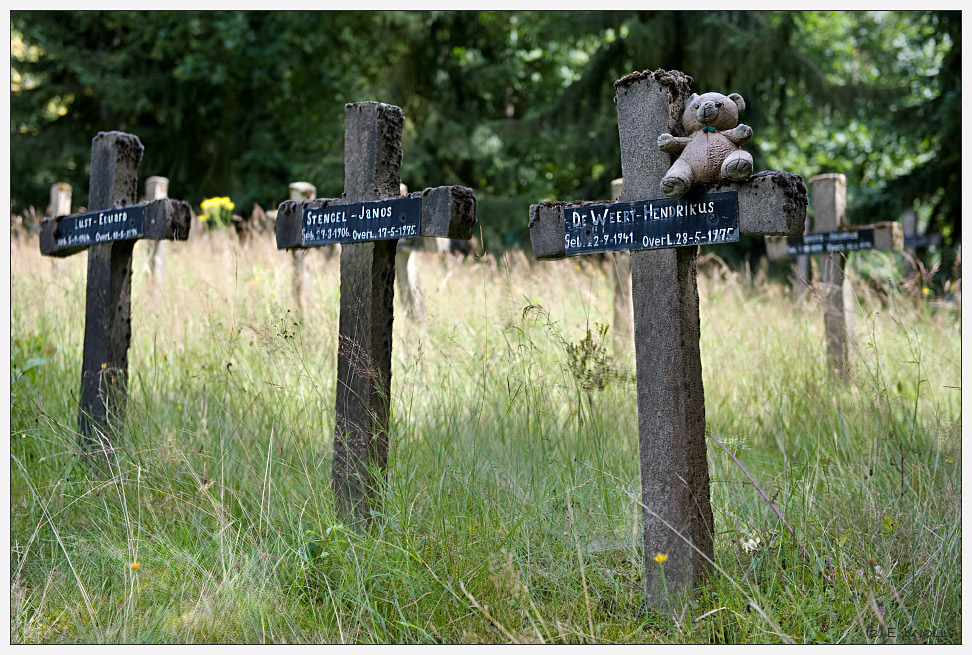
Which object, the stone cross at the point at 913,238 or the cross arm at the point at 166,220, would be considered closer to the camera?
the cross arm at the point at 166,220

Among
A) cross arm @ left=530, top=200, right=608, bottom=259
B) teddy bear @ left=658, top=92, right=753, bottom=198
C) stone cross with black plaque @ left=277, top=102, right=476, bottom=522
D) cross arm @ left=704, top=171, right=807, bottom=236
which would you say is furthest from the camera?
stone cross with black plaque @ left=277, top=102, right=476, bottom=522

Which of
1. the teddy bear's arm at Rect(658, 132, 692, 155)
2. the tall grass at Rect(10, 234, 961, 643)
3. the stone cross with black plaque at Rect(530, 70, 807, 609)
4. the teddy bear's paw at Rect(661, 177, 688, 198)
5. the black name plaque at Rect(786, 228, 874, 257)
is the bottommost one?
the tall grass at Rect(10, 234, 961, 643)

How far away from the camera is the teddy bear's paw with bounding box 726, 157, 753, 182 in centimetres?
252

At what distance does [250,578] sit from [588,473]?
1.30m

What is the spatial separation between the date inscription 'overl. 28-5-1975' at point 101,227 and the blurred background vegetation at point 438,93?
24.6 feet

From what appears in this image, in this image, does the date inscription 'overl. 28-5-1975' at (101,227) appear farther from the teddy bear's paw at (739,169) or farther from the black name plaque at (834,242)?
the black name plaque at (834,242)

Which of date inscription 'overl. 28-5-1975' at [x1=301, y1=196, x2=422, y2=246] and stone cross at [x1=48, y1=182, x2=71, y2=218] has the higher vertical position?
stone cross at [x1=48, y1=182, x2=71, y2=218]

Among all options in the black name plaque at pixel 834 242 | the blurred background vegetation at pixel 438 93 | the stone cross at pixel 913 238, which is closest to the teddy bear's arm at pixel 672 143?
the black name plaque at pixel 834 242

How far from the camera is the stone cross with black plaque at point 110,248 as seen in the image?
13.3ft

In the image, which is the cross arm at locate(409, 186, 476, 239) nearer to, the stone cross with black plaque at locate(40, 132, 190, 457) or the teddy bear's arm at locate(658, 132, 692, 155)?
the teddy bear's arm at locate(658, 132, 692, 155)

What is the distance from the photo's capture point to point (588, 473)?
10.7 ft

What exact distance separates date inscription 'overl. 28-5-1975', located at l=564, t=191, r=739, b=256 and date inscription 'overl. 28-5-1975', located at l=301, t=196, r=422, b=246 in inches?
24.8

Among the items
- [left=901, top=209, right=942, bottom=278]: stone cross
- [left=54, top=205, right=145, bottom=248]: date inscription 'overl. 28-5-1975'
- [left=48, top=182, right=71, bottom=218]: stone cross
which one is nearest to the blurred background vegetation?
[left=901, top=209, right=942, bottom=278]: stone cross

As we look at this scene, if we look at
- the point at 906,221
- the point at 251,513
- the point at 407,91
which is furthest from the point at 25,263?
the point at 906,221
